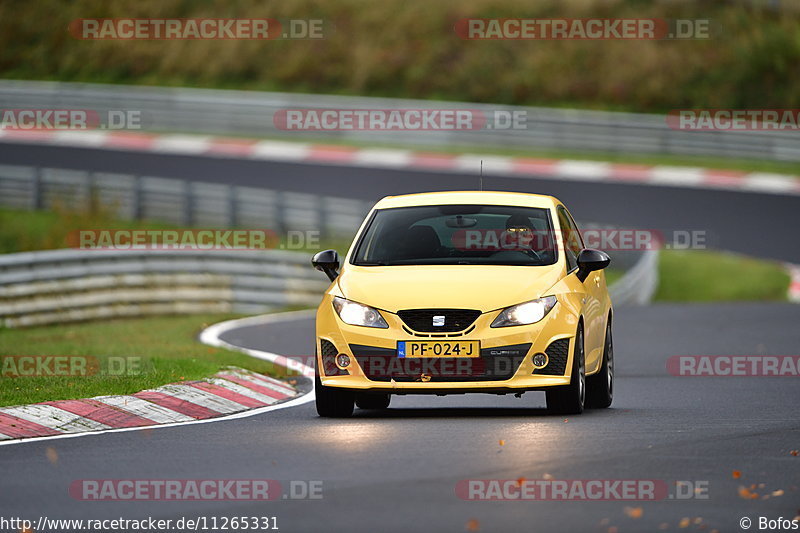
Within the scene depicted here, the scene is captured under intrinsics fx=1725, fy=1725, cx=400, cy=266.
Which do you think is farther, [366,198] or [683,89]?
[683,89]

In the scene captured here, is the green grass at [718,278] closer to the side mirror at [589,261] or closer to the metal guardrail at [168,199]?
the metal guardrail at [168,199]

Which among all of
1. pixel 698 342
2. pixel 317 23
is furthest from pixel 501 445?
pixel 317 23

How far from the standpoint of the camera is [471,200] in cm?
1330

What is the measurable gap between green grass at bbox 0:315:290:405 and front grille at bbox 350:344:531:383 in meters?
2.55

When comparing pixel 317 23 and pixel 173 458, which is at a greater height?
pixel 317 23

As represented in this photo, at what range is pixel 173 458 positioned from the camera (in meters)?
10.3

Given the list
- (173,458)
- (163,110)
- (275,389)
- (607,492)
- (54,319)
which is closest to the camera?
(607,492)

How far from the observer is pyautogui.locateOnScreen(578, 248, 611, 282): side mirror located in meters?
12.8

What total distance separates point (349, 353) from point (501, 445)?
1847 mm

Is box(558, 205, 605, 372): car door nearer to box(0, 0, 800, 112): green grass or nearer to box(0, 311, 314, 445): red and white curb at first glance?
box(0, 311, 314, 445): red and white curb

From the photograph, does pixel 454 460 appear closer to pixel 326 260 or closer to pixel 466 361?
pixel 466 361

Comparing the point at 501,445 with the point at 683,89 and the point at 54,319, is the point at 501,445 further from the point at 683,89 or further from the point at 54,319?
the point at 683,89

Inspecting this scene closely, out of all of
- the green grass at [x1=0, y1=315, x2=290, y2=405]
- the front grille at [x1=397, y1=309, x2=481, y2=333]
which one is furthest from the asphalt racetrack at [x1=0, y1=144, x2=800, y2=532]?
the green grass at [x1=0, y1=315, x2=290, y2=405]

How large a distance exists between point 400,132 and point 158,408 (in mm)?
30165
